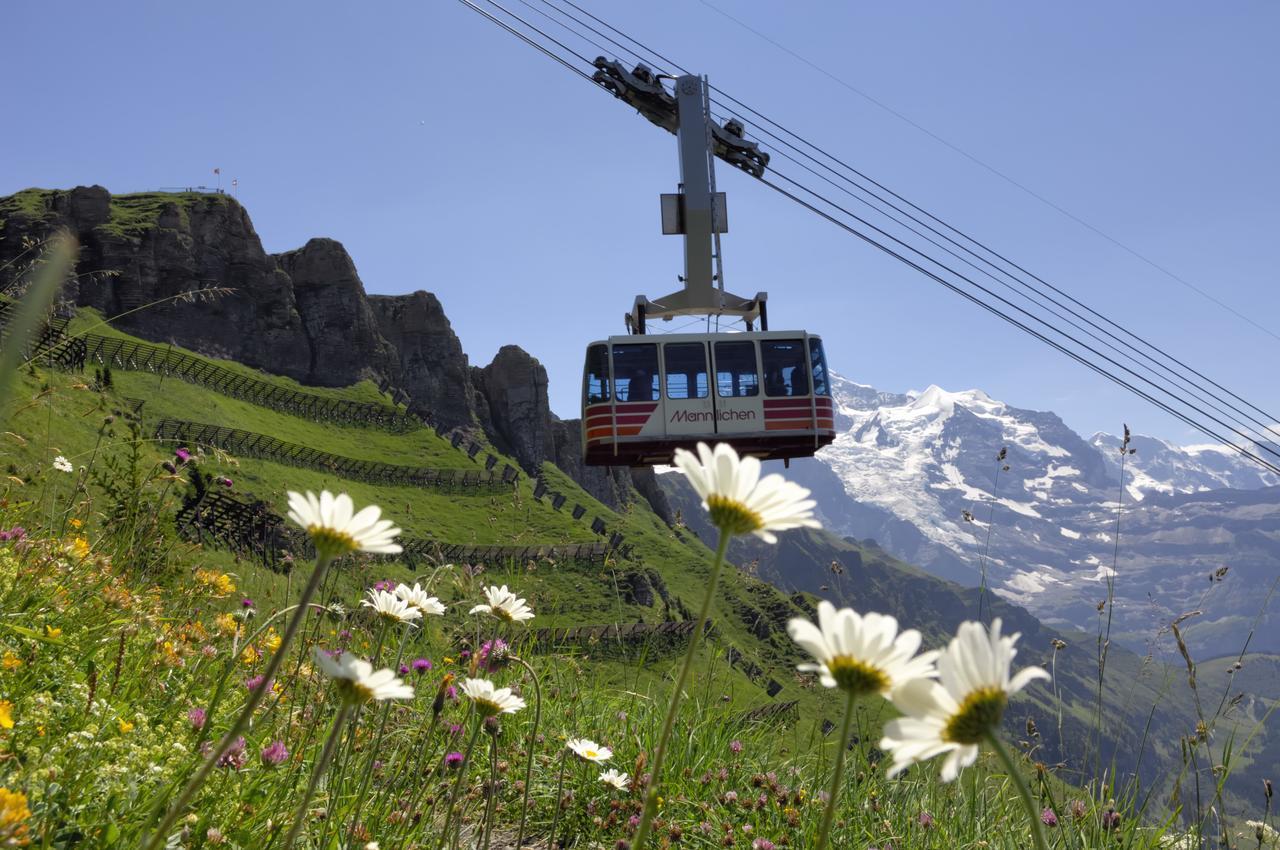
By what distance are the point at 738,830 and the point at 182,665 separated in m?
2.80

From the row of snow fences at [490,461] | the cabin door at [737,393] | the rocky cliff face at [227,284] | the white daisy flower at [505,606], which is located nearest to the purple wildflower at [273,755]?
the white daisy flower at [505,606]

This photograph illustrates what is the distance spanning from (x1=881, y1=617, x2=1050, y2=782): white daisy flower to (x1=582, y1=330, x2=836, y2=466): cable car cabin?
14.9m

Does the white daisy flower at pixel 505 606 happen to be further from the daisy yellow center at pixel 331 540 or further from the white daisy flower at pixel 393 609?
the daisy yellow center at pixel 331 540

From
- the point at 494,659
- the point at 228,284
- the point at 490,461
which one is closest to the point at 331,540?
the point at 494,659

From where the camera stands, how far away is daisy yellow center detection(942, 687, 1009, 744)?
1.32m

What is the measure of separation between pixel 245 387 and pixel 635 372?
157m

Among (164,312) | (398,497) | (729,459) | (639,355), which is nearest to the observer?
(729,459)

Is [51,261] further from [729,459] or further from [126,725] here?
[126,725]

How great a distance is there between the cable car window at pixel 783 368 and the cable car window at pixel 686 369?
117cm

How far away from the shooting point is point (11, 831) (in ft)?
5.70

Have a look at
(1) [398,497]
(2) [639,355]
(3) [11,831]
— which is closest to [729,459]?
(3) [11,831]

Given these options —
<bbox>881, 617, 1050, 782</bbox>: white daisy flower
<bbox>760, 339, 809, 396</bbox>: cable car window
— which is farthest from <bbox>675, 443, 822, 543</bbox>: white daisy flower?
<bbox>760, 339, 809, 396</bbox>: cable car window

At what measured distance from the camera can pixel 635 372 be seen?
55.5 feet

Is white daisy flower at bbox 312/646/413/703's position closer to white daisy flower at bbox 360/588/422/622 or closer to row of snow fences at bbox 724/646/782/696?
white daisy flower at bbox 360/588/422/622
